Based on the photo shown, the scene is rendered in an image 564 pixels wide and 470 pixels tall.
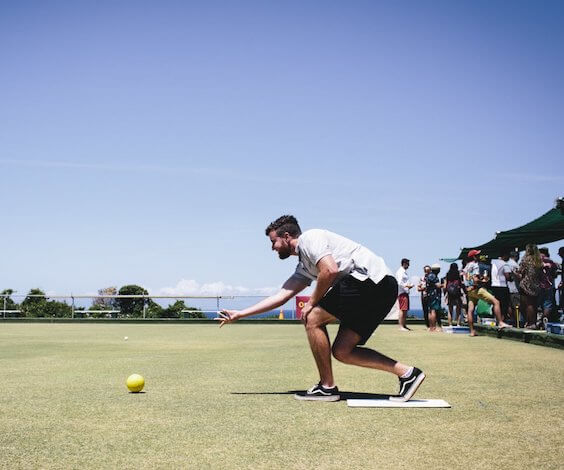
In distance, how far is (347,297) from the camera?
5.69 metres

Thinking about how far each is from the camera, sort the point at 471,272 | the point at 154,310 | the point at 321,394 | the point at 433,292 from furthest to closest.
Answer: the point at 154,310, the point at 433,292, the point at 471,272, the point at 321,394

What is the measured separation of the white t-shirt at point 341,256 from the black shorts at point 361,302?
0.06m

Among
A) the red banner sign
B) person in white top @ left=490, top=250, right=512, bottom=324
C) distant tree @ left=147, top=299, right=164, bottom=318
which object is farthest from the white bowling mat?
distant tree @ left=147, top=299, right=164, bottom=318

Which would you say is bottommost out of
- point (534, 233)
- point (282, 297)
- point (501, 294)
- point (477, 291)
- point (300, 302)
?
point (300, 302)

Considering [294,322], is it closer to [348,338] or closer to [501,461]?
[348,338]

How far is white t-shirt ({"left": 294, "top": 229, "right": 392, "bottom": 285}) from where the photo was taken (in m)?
5.56

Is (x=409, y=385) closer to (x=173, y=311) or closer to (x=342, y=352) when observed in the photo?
(x=342, y=352)

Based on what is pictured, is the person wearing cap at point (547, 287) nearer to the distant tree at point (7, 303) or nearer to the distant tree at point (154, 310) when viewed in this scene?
the distant tree at point (154, 310)

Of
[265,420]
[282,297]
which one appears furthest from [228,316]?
[265,420]

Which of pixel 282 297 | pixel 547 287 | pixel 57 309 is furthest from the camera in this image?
pixel 57 309

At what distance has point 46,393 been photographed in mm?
6441

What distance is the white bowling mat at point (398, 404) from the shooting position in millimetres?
5457

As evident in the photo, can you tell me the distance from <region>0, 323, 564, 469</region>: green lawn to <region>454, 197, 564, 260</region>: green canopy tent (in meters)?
6.38

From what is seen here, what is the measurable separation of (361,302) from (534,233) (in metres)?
12.9
